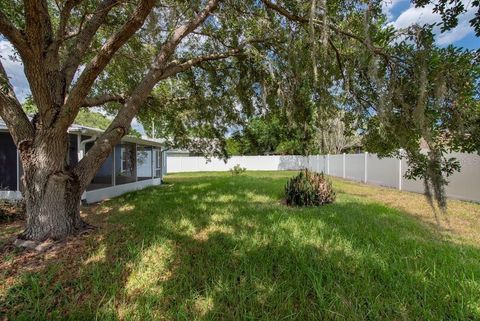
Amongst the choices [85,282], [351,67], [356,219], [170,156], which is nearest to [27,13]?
[85,282]

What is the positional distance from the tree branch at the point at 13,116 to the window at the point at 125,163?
7.07 meters

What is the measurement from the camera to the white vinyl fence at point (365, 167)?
793 cm

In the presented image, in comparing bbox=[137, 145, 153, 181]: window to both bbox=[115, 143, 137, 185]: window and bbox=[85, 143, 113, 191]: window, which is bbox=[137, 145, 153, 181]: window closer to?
bbox=[115, 143, 137, 185]: window

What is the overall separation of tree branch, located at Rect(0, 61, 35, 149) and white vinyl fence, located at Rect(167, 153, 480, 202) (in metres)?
5.18

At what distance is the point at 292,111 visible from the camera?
4.67 m

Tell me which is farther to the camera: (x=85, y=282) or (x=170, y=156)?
(x=170, y=156)

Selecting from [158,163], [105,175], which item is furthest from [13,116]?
[158,163]

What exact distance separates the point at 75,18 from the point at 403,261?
7870mm

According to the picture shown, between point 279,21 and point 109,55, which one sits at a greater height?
point 279,21

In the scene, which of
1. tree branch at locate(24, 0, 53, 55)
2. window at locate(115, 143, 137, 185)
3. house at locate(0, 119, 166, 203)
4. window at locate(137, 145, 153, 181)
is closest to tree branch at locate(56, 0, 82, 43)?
tree branch at locate(24, 0, 53, 55)

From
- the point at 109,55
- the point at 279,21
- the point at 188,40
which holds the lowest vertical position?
the point at 109,55

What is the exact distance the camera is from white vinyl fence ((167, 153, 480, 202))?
793 centimetres

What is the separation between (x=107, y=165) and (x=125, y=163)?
137cm

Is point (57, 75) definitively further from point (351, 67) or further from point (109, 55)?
point (351, 67)
